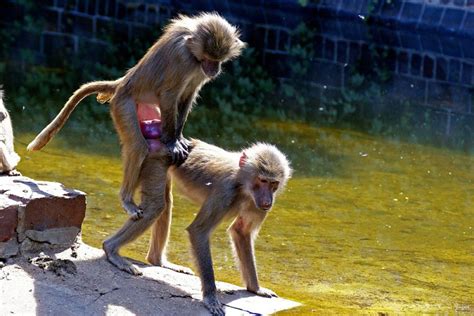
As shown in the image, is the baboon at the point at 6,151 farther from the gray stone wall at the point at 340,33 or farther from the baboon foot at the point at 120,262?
the gray stone wall at the point at 340,33

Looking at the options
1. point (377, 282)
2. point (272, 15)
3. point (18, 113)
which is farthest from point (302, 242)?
point (272, 15)

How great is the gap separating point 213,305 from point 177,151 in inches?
38.2

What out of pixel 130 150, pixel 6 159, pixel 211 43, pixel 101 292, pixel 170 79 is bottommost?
pixel 101 292

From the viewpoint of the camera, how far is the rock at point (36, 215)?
616 cm

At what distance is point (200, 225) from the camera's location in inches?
249

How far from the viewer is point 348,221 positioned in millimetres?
8469

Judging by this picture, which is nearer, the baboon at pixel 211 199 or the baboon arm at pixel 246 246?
the baboon at pixel 211 199

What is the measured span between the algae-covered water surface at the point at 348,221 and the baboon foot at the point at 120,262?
826 millimetres

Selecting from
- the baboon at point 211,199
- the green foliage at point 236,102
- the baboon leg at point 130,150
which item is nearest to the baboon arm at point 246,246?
the baboon at point 211,199

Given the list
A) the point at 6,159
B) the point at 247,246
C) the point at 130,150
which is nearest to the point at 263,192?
the point at 247,246

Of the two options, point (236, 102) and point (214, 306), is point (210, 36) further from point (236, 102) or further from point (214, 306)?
point (236, 102)

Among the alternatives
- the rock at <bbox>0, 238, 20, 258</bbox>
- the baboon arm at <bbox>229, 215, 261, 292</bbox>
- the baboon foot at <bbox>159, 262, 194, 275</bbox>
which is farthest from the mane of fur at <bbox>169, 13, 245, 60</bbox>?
the rock at <bbox>0, 238, 20, 258</bbox>

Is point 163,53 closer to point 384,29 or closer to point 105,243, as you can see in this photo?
point 105,243

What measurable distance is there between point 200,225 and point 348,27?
8533 mm
